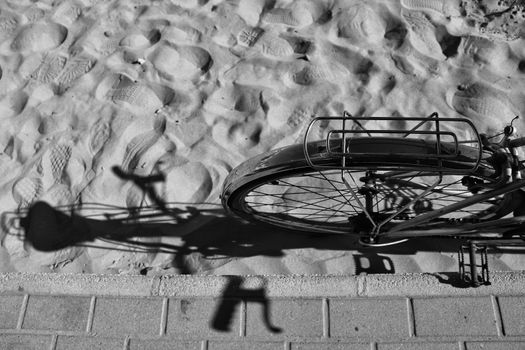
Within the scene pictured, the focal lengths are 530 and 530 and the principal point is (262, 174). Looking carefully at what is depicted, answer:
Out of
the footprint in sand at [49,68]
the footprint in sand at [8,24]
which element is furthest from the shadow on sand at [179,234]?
the footprint in sand at [8,24]

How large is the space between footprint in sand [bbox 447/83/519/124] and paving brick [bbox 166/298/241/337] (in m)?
1.85

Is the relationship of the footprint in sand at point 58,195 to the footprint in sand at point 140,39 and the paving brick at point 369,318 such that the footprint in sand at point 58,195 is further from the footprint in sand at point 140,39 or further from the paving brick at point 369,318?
the paving brick at point 369,318

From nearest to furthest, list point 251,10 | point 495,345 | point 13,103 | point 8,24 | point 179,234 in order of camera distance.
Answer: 1. point 495,345
2. point 179,234
3. point 13,103
4. point 251,10
5. point 8,24

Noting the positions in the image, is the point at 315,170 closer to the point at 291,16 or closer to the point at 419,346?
the point at 419,346

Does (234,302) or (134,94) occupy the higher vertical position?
(134,94)

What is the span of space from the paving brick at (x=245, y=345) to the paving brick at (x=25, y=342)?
851 millimetres

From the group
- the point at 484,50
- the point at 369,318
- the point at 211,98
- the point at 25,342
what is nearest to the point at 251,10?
the point at 211,98

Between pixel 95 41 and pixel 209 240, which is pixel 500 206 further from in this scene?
pixel 95 41

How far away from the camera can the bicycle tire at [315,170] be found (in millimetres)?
2148

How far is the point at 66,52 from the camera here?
3.89 metres

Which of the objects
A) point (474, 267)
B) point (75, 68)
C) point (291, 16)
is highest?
point (291, 16)

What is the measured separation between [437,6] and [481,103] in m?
0.85

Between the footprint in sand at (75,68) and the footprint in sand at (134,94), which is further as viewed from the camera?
the footprint in sand at (75,68)

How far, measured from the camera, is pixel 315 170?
2244mm
